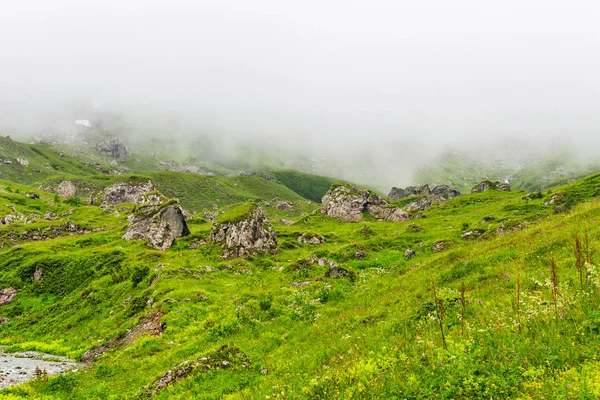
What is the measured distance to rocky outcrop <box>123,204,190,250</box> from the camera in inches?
2620

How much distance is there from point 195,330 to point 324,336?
13.5 m

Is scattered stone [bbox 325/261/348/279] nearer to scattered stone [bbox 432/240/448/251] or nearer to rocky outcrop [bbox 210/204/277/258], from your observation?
scattered stone [bbox 432/240/448/251]

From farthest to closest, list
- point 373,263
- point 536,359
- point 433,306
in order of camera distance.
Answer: point 373,263, point 433,306, point 536,359

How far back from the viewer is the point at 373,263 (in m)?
47.1

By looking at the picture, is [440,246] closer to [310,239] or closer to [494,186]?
[310,239]

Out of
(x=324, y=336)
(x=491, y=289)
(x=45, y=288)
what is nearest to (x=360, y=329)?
(x=324, y=336)

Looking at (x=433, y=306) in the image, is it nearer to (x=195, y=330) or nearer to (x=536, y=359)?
(x=536, y=359)

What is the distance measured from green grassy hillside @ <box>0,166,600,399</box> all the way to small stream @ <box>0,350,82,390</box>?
4.81 feet

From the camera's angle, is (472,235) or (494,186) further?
(494,186)

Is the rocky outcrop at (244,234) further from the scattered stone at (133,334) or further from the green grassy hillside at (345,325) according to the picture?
the scattered stone at (133,334)

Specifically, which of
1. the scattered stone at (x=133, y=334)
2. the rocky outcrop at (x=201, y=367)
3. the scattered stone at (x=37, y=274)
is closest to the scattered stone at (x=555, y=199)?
the scattered stone at (x=133, y=334)

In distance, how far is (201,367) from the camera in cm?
1430

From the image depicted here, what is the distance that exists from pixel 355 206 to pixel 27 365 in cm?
11945

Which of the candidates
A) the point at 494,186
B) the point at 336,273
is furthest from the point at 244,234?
the point at 494,186
